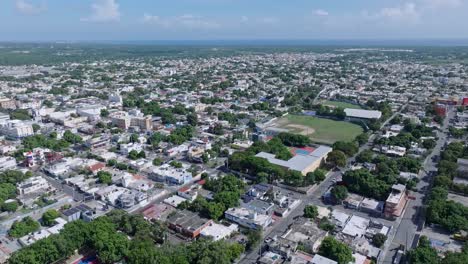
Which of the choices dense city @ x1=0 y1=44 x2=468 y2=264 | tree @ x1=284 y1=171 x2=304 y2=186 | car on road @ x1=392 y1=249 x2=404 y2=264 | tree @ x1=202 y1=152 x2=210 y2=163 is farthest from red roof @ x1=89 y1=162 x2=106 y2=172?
car on road @ x1=392 y1=249 x2=404 y2=264

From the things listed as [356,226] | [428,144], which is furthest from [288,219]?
[428,144]

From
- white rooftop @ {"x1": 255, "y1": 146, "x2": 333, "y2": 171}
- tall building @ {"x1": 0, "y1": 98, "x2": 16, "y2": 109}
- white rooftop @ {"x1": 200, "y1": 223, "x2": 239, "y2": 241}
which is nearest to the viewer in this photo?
white rooftop @ {"x1": 200, "y1": 223, "x2": 239, "y2": 241}

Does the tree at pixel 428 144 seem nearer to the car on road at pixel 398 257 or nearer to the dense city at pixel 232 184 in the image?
the dense city at pixel 232 184

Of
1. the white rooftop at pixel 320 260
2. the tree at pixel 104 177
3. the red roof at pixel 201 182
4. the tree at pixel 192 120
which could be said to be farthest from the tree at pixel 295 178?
the tree at pixel 192 120

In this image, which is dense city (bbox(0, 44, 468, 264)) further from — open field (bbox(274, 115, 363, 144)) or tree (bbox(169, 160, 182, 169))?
open field (bbox(274, 115, 363, 144))

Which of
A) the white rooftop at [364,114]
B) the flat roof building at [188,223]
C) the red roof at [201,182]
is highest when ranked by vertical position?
the white rooftop at [364,114]
